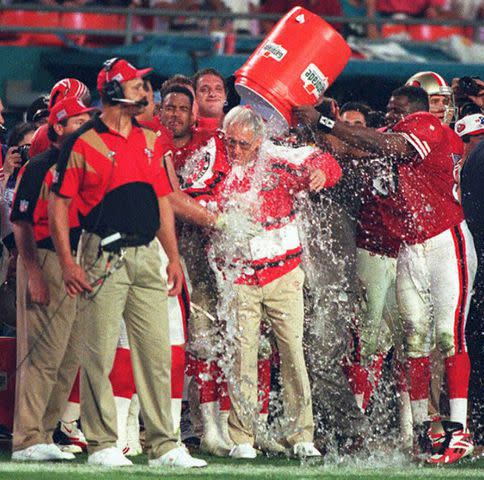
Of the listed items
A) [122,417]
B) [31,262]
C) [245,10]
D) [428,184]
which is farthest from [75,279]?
[245,10]

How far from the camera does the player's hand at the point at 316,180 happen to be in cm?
762

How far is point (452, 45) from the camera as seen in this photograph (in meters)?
12.3

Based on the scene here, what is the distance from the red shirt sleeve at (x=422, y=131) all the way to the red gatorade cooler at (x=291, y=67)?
474 millimetres

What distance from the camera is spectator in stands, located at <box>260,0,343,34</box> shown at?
12770 mm

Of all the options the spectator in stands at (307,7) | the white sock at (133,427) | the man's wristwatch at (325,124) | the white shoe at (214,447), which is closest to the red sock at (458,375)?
the white shoe at (214,447)

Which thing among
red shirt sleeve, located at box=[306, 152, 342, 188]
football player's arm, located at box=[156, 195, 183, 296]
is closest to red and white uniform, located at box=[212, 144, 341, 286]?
red shirt sleeve, located at box=[306, 152, 342, 188]

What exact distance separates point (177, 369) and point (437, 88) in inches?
102

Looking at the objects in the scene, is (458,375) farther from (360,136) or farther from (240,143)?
(240,143)

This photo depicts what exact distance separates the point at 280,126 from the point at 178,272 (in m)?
1.19

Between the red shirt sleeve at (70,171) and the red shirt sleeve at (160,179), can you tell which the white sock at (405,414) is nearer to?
the red shirt sleeve at (160,179)

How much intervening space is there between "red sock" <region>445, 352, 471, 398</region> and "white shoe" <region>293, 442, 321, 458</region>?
0.80 meters

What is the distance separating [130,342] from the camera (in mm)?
6816

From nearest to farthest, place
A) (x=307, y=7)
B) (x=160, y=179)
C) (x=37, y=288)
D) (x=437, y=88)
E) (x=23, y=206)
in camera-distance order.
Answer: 1. (x=160, y=179)
2. (x=37, y=288)
3. (x=23, y=206)
4. (x=437, y=88)
5. (x=307, y=7)

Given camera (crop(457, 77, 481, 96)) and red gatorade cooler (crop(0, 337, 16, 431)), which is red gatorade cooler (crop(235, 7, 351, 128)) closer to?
camera (crop(457, 77, 481, 96))
